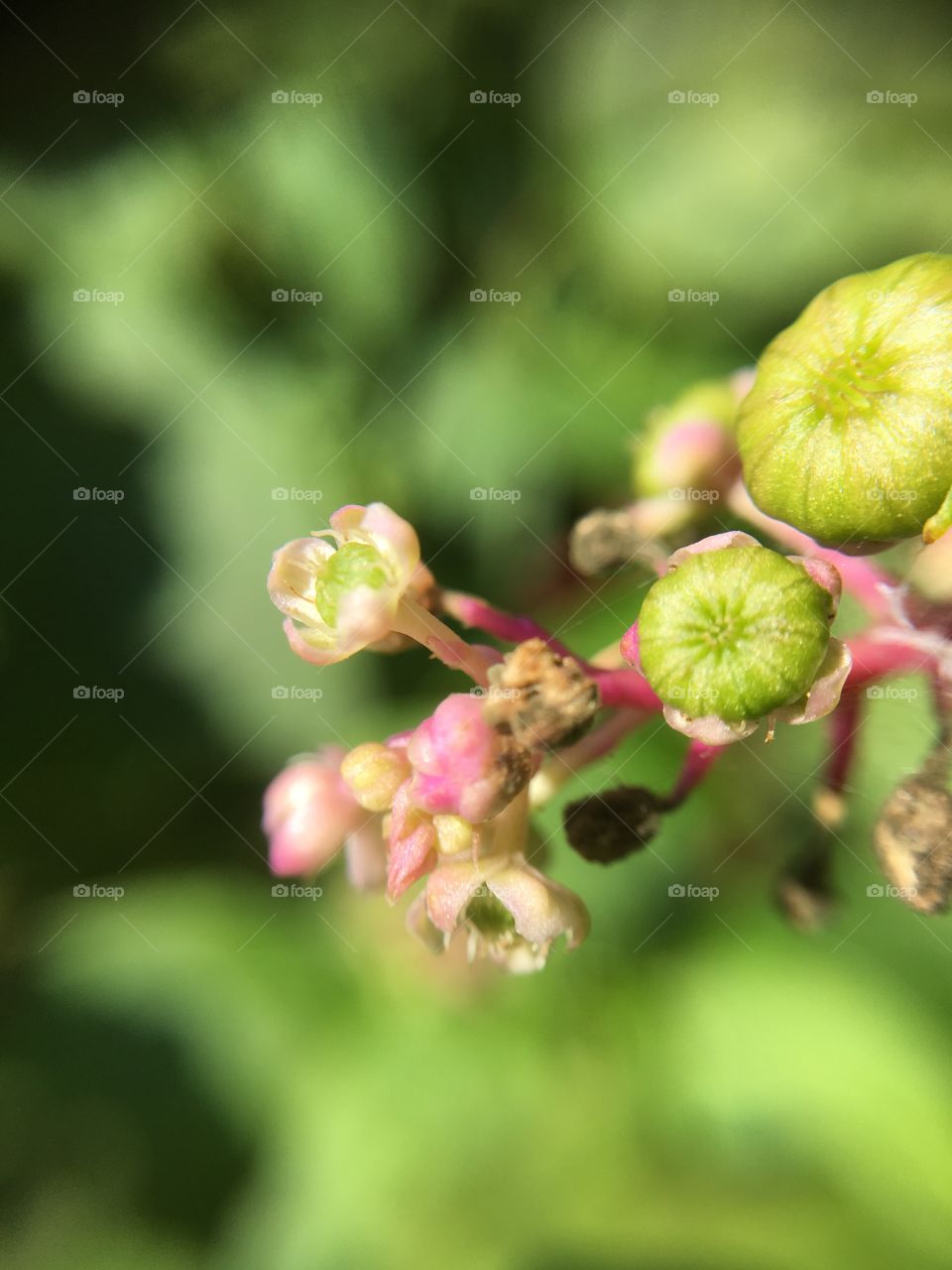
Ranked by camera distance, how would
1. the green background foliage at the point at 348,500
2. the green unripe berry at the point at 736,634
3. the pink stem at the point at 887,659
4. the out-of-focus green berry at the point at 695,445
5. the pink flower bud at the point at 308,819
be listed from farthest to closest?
the green background foliage at the point at 348,500, the out-of-focus green berry at the point at 695,445, the pink flower bud at the point at 308,819, the pink stem at the point at 887,659, the green unripe berry at the point at 736,634

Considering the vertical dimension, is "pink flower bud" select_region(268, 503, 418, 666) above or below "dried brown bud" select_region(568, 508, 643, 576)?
above

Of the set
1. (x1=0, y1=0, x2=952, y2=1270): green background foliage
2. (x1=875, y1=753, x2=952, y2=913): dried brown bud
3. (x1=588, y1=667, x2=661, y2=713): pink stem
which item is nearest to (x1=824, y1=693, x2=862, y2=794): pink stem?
(x1=875, y1=753, x2=952, y2=913): dried brown bud

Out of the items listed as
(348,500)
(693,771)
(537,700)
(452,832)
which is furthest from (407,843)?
(348,500)

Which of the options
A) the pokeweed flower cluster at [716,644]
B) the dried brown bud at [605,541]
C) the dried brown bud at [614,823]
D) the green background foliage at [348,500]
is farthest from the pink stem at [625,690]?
the green background foliage at [348,500]

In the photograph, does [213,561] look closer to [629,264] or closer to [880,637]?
[629,264]

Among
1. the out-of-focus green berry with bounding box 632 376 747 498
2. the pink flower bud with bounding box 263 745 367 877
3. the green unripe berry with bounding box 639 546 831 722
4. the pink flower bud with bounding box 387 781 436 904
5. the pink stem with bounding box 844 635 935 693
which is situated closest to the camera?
the green unripe berry with bounding box 639 546 831 722

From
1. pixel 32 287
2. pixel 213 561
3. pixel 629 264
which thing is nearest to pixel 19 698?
pixel 213 561

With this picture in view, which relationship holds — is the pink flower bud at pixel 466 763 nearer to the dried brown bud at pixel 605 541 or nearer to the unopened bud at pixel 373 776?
the unopened bud at pixel 373 776

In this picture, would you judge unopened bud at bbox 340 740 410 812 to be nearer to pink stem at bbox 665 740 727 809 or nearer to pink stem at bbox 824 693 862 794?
pink stem at bbox 665 740 727 809

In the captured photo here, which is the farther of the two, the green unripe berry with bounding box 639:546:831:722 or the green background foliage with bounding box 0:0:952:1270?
the green background foliage with bounding box 0:0:952:1270
